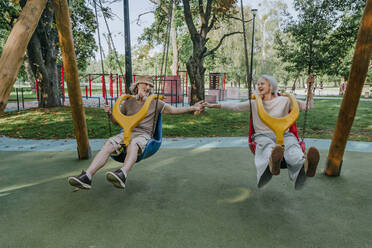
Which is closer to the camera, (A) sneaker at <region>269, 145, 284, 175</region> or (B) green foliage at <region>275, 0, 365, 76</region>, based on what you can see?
(A) sneaker at <region>269, 145, 284, 175</region>

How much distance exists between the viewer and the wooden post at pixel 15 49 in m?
2.21

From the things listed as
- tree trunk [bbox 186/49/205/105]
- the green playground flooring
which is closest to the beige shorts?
the green playground flooring

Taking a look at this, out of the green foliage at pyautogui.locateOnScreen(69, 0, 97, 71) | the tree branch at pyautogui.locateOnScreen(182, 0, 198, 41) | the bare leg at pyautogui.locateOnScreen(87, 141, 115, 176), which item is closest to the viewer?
the bare leg at pyautogui.locateOnScreen(87, 141, 115, 176)

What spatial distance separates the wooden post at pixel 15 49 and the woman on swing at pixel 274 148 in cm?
212

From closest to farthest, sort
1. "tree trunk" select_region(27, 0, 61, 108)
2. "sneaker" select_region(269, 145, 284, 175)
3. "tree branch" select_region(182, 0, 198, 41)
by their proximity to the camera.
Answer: "sneaker" select_region(269, 145, 284, 175) < "tree branch" select_region(182, 0, 198, 41) < "tree trunk" select_region(27, 0, 61, 108)

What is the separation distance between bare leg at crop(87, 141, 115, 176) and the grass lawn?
14.4 ft

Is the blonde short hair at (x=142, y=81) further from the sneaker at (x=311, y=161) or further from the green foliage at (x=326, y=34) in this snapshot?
the green foliage at (x=326, y=34)

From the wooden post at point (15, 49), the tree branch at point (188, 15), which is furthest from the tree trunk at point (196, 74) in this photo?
the wooden post at point (15, 49)

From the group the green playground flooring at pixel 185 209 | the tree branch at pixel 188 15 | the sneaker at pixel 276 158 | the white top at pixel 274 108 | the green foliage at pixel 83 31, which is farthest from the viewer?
the green foliage at pixel 83 31

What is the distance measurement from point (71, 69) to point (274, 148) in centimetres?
299

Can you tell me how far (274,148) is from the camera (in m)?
2.36

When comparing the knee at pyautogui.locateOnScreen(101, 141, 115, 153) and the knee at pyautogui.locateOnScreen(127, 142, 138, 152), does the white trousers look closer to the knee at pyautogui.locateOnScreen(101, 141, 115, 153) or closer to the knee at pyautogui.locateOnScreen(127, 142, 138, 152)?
the knee at pyautogui.locateOnScreen(127, 142, 138, 152)

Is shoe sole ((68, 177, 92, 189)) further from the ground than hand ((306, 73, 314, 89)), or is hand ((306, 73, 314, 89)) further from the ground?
hand ((306, 73, 314, 89))

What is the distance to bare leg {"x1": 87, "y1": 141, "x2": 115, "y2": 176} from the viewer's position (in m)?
2.64
